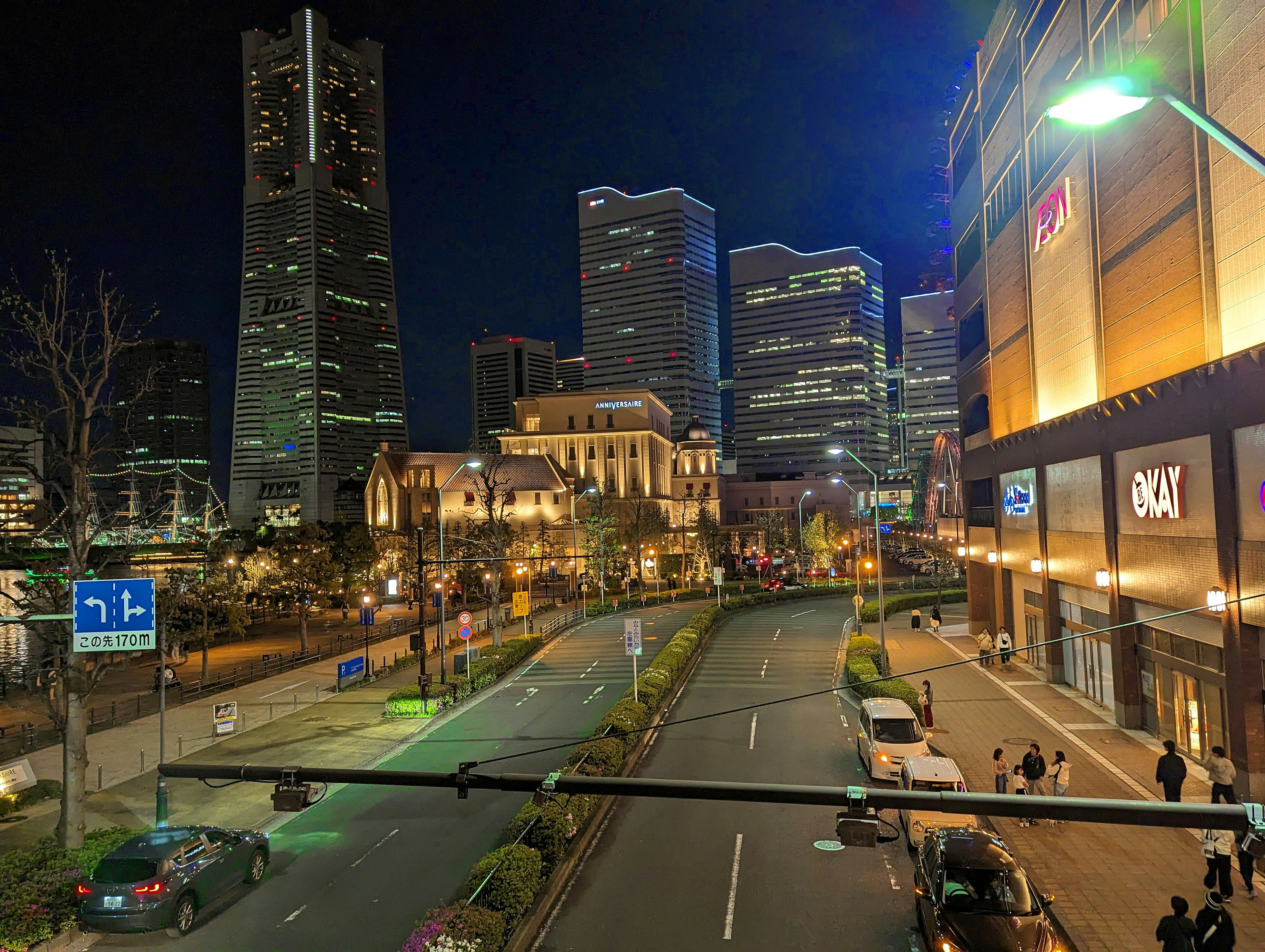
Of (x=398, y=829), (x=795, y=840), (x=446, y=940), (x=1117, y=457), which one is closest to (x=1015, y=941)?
(x=795, y=840)

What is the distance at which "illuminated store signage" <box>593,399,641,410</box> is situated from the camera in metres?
115

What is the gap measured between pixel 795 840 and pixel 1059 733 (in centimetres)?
1176

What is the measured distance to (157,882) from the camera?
39.7 ft

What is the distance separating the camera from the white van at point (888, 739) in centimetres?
1844

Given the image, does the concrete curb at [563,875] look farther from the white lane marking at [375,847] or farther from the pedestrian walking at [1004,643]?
the pedestrian walking at [1004,643]

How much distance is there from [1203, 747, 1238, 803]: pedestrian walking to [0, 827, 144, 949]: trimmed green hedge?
1979 centimetres

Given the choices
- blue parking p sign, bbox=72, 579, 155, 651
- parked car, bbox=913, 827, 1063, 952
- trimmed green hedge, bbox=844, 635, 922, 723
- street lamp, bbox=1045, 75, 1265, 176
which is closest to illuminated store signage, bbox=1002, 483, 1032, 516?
trimmed green hedge, bbox=844, 635, 922, 723

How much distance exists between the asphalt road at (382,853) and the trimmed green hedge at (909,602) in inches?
1021

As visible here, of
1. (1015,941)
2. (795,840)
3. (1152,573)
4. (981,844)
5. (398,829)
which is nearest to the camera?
(1015,941)

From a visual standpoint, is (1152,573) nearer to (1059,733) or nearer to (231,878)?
(1059,733)

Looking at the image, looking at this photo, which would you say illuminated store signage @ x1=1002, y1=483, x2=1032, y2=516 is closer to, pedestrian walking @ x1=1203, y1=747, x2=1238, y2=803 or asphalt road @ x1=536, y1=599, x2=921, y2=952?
asphalt road @ x1=536, y1=599, x2=921, y2=952

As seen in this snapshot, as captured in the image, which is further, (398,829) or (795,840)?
(398,829)

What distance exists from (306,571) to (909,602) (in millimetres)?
42486

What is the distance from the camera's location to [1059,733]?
73.5 feet
